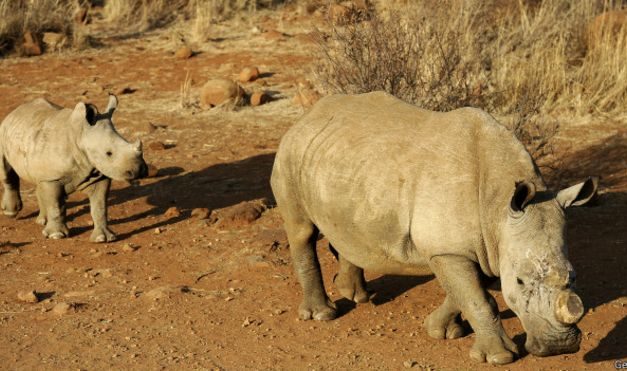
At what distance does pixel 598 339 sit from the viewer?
23.6ft

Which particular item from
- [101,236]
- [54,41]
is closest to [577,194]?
[101,236]

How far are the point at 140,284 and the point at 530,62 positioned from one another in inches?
271

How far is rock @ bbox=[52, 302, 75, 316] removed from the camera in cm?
812

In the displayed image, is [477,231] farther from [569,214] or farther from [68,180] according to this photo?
[68,180]

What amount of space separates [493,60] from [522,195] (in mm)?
7684

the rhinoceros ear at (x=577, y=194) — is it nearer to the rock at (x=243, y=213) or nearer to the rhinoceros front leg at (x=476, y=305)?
the rhinoceros front leg at (x=476, y=305)

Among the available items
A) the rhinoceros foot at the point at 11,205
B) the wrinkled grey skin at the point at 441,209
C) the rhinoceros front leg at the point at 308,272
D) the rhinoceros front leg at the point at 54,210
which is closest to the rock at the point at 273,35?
the rhinoceros foot at the point at 11,205

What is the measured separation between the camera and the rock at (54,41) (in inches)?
713

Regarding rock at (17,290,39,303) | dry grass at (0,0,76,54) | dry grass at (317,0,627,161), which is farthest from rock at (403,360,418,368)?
dry grass at (0,0,76,54)

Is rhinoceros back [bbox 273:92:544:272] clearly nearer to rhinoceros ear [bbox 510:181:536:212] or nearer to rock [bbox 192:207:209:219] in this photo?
rhinoceros ear [bbox 510:181:536:212]

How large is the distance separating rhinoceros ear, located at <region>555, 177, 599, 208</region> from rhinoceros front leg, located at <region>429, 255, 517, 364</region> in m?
0.69

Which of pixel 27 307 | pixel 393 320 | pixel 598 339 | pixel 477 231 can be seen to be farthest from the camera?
pixel 27 307

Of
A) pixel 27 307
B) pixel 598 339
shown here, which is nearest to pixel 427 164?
pixel 598 339

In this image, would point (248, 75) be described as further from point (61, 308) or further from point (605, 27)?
point (61, 308)
